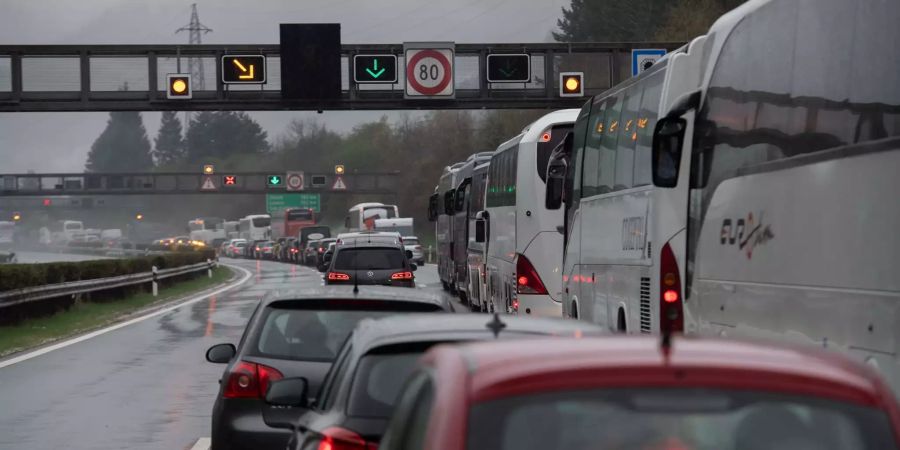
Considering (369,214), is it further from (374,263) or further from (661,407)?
(661,407)

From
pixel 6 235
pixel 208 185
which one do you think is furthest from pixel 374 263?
pixel 6 235

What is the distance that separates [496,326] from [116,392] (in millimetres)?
12393

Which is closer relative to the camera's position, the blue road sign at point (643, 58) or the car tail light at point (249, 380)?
the car tail light at point (249, 380)

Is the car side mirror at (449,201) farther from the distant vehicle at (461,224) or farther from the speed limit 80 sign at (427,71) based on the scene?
the speed limit 80 sign at (427,71)

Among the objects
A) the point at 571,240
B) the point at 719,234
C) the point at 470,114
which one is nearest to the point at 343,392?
the point at 719,234

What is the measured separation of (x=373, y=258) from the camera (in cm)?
2889

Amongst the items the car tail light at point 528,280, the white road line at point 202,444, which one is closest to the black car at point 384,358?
the white road line at point 202,444

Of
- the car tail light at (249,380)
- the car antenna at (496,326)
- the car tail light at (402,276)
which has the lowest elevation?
the car tail light at (402,276)

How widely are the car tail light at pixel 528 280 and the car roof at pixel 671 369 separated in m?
19.5

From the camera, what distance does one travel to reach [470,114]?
12925cm

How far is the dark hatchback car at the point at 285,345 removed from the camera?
9.52 m

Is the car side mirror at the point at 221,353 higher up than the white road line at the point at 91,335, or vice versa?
the car side mirror at the point at 221,353

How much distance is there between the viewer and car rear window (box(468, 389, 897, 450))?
374 centimetres

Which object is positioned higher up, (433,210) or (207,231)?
(433,210)
